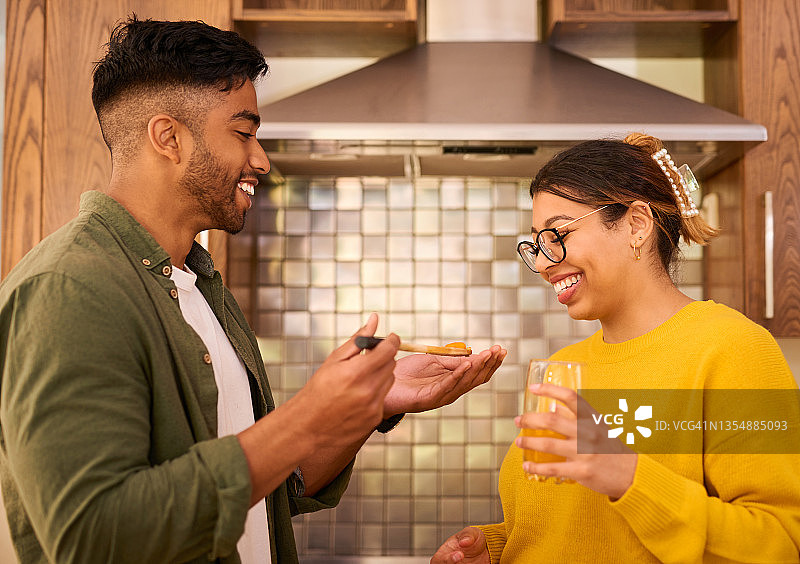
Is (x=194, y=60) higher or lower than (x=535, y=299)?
A: higher

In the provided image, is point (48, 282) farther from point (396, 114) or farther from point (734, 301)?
point (734, 301)

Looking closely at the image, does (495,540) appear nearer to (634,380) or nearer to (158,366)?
(634,380)

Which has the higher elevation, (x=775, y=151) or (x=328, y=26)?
(x=328, y=26)

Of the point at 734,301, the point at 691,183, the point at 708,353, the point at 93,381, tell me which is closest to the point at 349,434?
the point at 93,381

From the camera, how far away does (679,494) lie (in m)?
1.01

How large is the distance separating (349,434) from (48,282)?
1.39 feet

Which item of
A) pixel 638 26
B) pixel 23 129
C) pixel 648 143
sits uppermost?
pixel 638 26

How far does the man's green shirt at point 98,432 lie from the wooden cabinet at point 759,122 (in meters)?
1.62

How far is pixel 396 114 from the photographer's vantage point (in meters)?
1.88

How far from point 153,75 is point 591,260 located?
85 cm

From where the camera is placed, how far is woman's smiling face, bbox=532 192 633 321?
1.37 metres

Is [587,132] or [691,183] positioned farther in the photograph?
[587,132]

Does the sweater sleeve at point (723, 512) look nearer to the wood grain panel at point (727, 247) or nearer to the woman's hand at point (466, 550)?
the woman's hand at point (466, 550)

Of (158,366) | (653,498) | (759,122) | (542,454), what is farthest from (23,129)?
(759,122)
